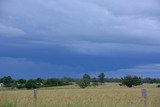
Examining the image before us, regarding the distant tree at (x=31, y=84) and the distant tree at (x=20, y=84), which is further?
the distant tree at (x=20, y=84)

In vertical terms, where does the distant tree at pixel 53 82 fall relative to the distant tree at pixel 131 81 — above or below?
above

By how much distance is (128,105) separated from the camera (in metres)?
17.0

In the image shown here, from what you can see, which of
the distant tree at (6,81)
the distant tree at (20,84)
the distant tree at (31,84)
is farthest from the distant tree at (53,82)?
the distant tree at (6,81)

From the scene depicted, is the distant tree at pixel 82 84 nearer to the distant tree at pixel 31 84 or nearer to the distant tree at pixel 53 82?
the distant tree at pixel 31 84

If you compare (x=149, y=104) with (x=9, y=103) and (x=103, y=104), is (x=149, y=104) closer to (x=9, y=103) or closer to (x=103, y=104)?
(x=103, y=104)

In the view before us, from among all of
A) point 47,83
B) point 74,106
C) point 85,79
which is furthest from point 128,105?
point 47,83

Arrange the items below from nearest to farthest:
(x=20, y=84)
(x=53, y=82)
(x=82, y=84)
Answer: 1. (x=82, y=84)
2. (x=20, y=84)
3. (x=53, y=82)

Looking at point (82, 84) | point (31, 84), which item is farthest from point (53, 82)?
point (82, 84)

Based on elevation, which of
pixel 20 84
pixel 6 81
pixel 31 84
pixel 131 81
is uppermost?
pixel 6 81

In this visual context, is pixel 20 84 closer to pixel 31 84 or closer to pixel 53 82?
pixel 31 84

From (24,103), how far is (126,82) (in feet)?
222

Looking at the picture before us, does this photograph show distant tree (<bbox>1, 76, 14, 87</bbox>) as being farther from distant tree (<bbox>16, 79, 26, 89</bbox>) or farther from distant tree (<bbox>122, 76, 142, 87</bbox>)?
distant tree (<bbox>122, 76, 142, 87</bbox>)

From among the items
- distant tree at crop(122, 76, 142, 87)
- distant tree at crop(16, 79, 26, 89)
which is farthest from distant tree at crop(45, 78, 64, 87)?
distant tree at crop(122, 76, 142, 87)

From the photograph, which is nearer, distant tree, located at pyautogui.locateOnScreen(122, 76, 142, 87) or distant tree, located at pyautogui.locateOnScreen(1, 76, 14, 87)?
distant tree, located at pyautogui.locateOnScreen(122, 76, 142, 87)
